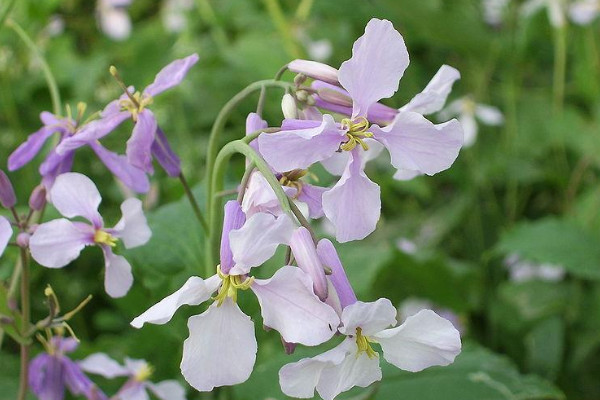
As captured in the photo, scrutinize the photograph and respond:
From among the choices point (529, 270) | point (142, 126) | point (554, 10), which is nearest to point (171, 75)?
point (142, 126)

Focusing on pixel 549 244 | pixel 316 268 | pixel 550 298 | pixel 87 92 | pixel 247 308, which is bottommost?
pixel 550 298

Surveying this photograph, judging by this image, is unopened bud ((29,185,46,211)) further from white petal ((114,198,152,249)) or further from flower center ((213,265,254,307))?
flower center ((213,265,254,307))

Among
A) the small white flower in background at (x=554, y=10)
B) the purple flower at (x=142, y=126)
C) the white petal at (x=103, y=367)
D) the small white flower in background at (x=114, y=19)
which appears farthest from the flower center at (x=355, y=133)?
the small white flower in background at (x=114, y=19)

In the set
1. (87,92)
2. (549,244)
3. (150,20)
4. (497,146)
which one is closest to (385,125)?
(549,244)

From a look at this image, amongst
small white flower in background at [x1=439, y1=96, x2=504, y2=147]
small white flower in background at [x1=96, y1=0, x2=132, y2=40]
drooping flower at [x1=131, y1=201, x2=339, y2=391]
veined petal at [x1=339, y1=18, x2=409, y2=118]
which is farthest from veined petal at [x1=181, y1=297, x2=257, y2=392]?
small white flower in background at [x1=96, y1=0, x2=132, y2=40]

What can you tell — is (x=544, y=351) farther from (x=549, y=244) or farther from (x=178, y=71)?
(x=178, y=71)

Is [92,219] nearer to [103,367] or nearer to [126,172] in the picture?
[126,172]

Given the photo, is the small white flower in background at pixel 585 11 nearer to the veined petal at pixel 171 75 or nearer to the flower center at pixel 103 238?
the veined petal at pixel 171 75
